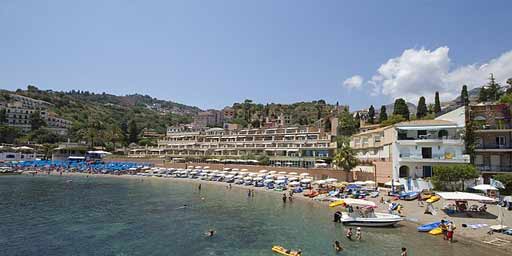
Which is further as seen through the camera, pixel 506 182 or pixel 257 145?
pixel 257 145

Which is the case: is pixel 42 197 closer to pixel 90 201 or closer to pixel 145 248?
pixel 90 201

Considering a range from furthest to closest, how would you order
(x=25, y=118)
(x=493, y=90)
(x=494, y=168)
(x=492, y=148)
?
(x=25, y=118), (x=493, y=90), (x=492, y=148), (x=494, y=168)

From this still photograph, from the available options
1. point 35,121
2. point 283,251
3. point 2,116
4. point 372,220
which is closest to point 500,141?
point 372,220

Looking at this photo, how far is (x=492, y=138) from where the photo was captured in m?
41.8

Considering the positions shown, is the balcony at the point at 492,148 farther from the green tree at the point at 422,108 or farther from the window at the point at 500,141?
the green tree at the point at 422,108

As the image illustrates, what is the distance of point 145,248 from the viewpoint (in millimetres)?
24734

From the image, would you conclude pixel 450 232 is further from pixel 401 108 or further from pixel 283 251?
pixel 401 108

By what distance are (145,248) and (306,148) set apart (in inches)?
2239

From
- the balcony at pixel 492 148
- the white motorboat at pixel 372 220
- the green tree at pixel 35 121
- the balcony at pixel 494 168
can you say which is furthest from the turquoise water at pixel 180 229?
the green tree at pixel 35 121

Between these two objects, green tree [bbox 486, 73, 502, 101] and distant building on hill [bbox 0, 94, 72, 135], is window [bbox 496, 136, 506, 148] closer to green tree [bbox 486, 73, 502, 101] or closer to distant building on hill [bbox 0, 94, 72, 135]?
green tree [bbox 486, 73, 502, 101]

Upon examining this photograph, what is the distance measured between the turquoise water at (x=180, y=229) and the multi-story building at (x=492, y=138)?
1909cm

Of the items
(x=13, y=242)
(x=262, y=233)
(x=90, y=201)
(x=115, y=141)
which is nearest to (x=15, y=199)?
(x=90, y=201)

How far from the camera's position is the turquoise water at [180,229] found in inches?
964

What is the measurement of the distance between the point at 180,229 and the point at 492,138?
124 feet
